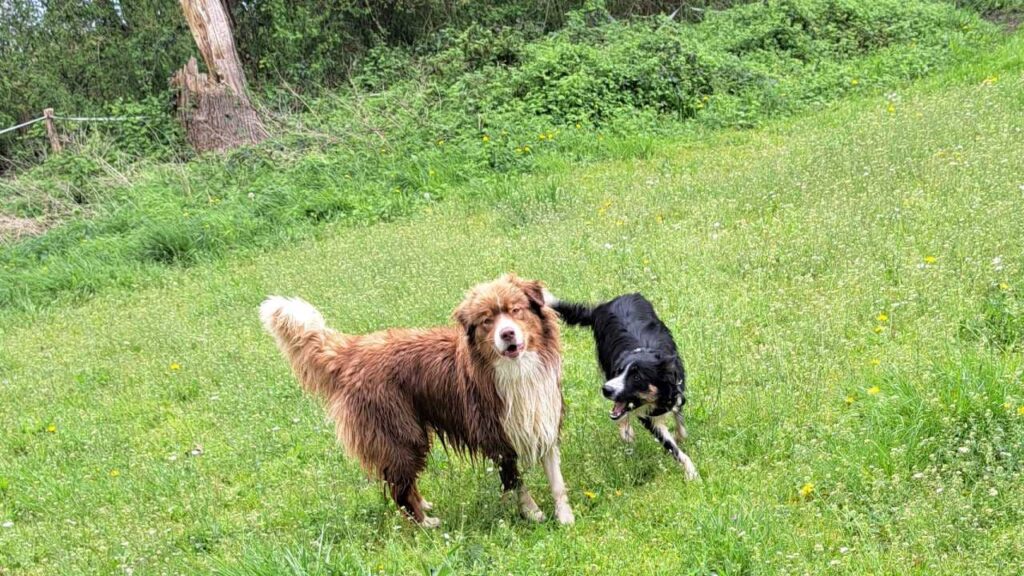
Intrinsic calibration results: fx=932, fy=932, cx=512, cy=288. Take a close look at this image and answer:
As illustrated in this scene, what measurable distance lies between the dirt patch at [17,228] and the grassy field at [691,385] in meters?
2.28

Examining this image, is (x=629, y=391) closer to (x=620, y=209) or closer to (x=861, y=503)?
(x=861, y=503)

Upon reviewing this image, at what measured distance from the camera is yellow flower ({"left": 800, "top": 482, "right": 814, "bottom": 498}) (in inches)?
161

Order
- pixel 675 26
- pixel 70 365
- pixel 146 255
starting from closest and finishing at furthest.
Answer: pixel 70 365, pixel 146 255, pixel 675 26

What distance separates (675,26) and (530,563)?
11765 mm

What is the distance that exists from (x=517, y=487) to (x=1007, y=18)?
13002mm

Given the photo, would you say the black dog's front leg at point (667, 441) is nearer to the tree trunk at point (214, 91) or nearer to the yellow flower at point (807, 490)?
the yellow flower at point (807, 490)

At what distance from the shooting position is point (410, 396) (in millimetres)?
4840

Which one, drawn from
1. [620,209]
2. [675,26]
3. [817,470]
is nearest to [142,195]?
[620,209]

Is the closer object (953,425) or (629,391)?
(953,425)

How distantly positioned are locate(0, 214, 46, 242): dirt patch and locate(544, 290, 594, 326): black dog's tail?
938 cm

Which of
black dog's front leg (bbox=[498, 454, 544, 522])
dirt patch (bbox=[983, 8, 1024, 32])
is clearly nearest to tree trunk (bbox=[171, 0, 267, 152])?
black dog's front leg (bbox=[498, 454, 544, 522])

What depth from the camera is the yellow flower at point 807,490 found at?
408 centimetres

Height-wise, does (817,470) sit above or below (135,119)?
below

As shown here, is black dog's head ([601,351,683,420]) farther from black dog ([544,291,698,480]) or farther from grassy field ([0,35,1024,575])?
grassy field ([0,35,1024,575])
